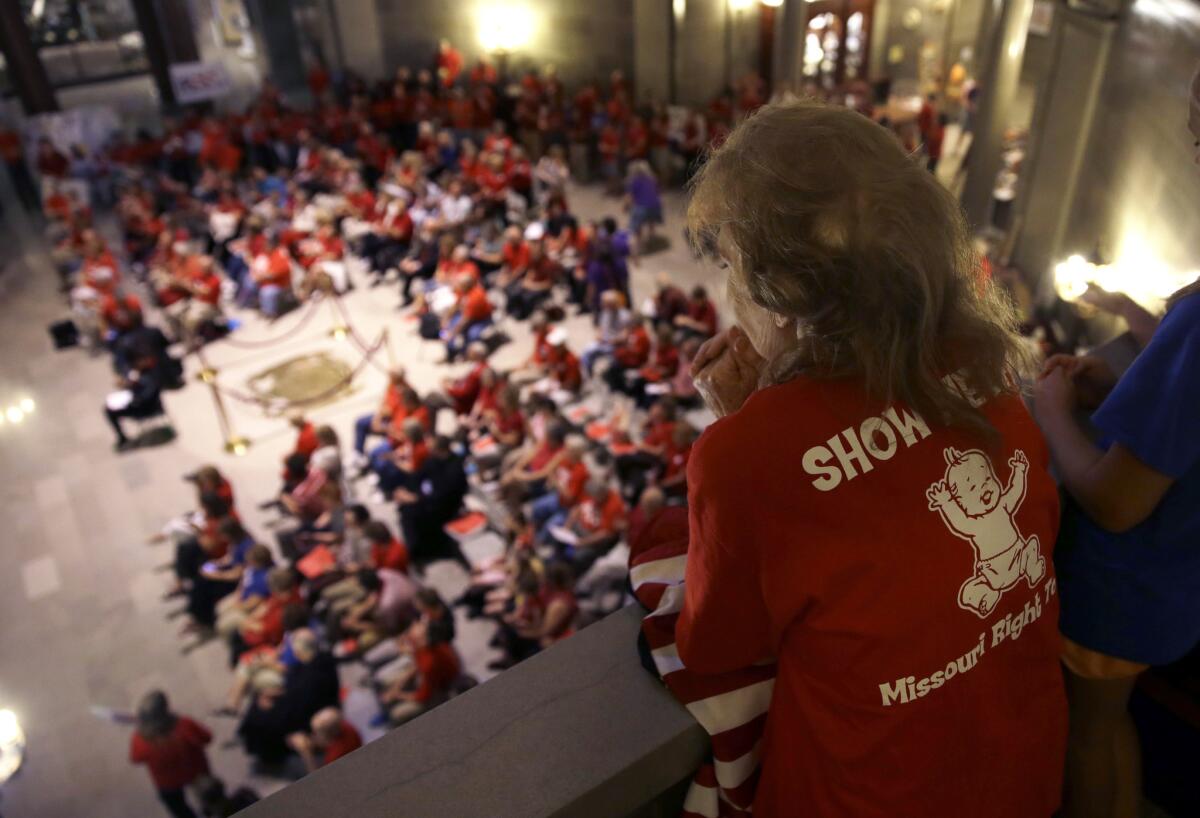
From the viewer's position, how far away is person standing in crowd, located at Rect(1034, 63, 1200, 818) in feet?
4.80

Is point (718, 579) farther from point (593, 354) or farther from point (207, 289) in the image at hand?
point (207, 289)

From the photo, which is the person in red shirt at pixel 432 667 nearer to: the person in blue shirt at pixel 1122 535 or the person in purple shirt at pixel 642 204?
the person in blue shirt at pixel 1122 535

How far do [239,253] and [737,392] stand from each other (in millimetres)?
13799

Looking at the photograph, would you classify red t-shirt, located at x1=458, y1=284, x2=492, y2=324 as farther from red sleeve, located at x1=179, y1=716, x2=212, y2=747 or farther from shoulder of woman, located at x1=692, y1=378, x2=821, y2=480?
shoulder of woman, located at x1=692, y1=378, x2=821, y2=480

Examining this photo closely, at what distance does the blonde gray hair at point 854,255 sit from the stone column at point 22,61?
2480 centimetres

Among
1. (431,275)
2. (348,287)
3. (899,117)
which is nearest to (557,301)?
(431,275)

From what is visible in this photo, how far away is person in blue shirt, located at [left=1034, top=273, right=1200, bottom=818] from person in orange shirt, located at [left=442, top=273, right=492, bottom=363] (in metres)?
9.97

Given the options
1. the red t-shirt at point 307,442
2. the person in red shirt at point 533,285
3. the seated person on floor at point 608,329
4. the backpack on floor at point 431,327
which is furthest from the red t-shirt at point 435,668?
the person in red shirt at point 533,285

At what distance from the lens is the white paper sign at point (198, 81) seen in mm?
18000

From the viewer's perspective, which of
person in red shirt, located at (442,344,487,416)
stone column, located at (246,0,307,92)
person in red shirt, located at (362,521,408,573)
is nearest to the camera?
person in red shirt, located at (362,521,408,573)

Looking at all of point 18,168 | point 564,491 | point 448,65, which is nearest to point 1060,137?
point 564,491

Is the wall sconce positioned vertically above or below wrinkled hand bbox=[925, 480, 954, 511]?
below

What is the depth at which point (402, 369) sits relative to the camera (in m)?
9.23

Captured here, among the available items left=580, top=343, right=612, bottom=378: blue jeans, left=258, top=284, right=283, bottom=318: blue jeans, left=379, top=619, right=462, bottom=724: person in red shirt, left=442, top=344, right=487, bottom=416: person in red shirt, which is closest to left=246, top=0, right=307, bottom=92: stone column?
left=258, top=284, right=283, bottom=318: blue jeans
